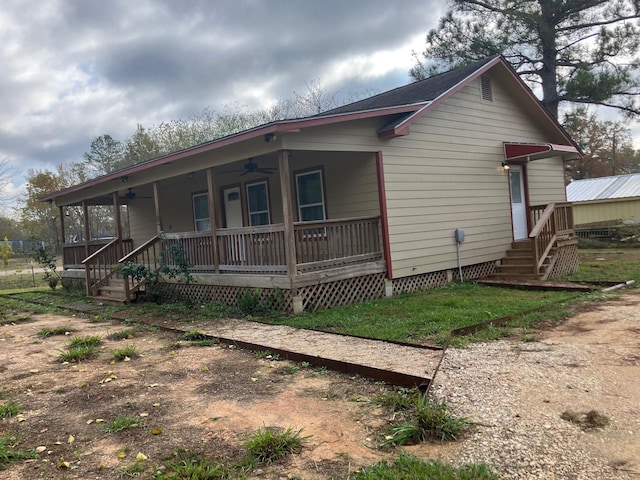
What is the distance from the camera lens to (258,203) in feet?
39.9

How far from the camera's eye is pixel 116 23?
45.4 feet

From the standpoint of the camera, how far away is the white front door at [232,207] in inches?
503

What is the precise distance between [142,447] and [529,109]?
12516 millimetres

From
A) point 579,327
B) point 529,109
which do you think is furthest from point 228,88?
point 579,327

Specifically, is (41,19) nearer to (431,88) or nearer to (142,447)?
(431,88)

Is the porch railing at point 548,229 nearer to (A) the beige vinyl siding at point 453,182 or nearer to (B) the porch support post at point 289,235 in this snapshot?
(A) the beige vinyl siding at point 453,182

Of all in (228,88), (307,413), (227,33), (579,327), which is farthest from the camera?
(228,88)

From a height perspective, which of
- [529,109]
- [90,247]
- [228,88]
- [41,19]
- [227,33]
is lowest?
[90,247]

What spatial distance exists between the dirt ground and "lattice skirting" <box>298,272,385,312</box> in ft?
7.81

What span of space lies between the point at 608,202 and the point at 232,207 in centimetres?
1820

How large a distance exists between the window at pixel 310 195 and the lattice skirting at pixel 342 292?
6.52 ft

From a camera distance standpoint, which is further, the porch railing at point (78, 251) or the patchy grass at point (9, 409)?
the porch railing at point (78, 251)

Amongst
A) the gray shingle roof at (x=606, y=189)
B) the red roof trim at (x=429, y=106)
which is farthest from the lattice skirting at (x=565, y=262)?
the gray shingle roof at (x=606, y=189)

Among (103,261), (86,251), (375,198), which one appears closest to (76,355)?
(375,198)
